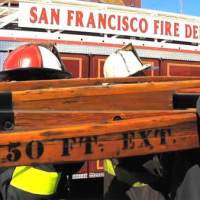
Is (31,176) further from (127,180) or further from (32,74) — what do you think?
(32,74)

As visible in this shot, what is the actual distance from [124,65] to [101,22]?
3.93 metres

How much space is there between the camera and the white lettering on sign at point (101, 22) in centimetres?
713

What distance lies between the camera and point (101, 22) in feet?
24.6

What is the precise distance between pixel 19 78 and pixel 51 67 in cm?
17

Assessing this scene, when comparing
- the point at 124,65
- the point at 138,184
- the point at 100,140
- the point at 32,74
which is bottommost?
the point at 138,184

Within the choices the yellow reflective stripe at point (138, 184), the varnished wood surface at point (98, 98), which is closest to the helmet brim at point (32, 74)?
the yellow reflective stripe at point (138, 184)

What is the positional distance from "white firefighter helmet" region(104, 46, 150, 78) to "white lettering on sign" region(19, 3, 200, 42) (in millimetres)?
3124

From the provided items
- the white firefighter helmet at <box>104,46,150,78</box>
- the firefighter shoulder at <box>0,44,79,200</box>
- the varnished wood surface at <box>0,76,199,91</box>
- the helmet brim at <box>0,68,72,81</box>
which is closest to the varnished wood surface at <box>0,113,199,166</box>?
the varnished wood surface at <box>0,76,199,91</box>

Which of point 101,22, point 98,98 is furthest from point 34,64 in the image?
point 101,22

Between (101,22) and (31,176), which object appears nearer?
(31,176)

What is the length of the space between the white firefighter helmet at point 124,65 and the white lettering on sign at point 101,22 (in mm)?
3124

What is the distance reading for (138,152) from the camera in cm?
151

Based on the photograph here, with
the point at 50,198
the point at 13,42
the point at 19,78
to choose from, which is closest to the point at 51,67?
the point at 19,78

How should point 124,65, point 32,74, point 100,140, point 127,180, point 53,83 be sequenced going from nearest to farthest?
point 100,140 → point 53,83 → point 127,180 → point 32,74 → point 124,65
